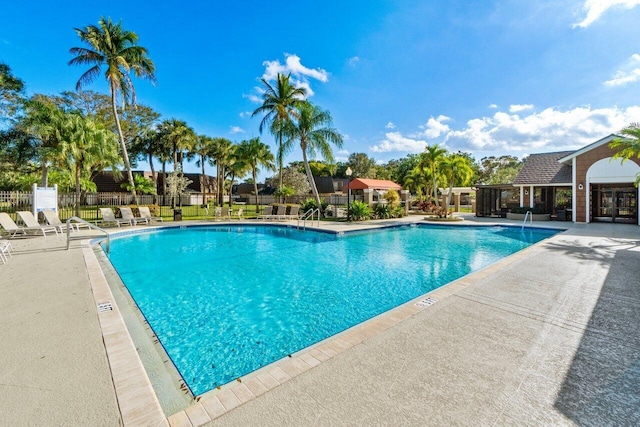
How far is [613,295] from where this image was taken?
180 inches

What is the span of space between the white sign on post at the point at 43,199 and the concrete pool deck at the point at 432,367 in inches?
420

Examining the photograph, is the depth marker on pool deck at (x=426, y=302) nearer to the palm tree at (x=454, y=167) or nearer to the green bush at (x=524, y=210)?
the green bush at (x=524, y=210)

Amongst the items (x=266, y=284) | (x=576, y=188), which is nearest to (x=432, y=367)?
(x=266, y=284)

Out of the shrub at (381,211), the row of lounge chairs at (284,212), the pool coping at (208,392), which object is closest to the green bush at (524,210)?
the shrub at (381,211)

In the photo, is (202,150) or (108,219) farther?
(202,150)

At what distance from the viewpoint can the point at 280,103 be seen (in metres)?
19.7

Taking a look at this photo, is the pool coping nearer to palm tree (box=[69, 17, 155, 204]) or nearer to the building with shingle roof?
the building with shingle roof

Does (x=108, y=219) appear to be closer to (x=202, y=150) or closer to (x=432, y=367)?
(x=432, y=367)

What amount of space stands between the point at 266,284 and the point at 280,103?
16.1 m

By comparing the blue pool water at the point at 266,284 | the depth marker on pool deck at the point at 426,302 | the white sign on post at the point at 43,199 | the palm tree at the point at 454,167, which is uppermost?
the palm tree at the point at 454,167

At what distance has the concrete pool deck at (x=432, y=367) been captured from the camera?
2.04 meters

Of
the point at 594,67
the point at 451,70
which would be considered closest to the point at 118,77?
the point at 451,70

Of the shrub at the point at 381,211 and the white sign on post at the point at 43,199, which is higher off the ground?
the white sign on post at the point at 43,199

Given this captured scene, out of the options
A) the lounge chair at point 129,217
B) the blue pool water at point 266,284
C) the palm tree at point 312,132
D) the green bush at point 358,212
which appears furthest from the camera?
the palm tree at point 312,132
